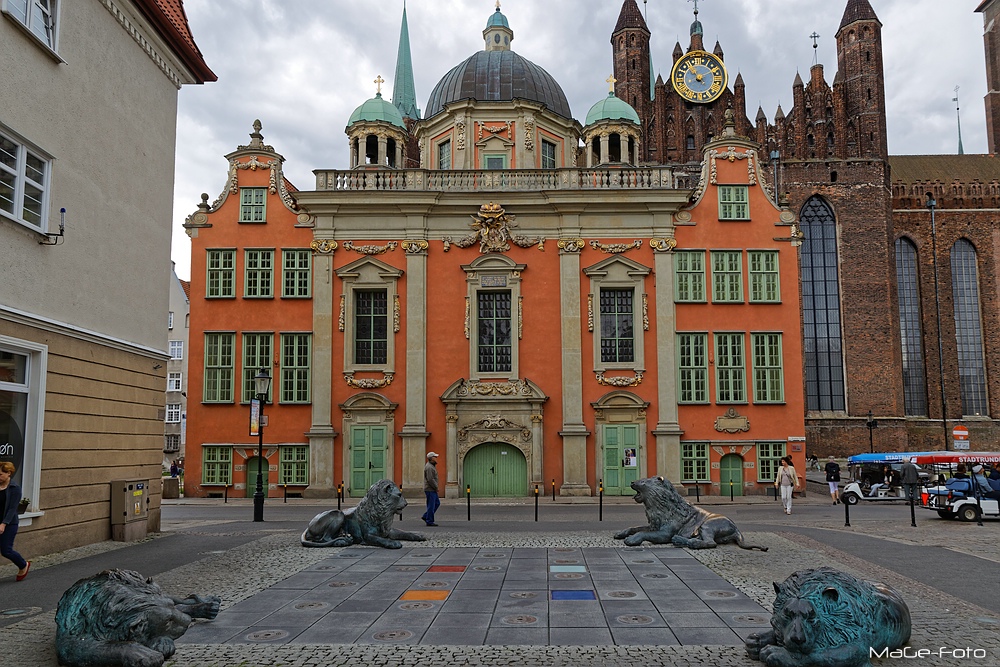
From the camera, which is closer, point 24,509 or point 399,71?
point 24,509

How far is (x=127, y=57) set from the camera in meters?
17.9

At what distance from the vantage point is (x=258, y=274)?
34062mm

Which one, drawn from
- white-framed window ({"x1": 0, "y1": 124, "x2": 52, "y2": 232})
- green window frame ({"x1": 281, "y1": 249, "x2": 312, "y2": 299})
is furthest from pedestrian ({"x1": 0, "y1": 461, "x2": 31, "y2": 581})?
green window frame ({"x1": 281, "y1": 249, "x2": 312, "y2": 299})

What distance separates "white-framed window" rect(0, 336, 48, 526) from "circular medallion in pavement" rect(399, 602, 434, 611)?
7.54 meters

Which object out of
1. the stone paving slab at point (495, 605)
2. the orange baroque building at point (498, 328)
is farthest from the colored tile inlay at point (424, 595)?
the orange baroque building at point (498, 328)

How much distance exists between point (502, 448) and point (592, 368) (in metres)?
4.90

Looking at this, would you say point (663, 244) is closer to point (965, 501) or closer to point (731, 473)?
point (731, 473)

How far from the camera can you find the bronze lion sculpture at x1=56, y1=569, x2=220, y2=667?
7520 mm

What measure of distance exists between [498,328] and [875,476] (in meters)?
21.3

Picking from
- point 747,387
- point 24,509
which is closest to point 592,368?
point 747,387

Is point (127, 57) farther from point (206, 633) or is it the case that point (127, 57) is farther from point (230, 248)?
point (230, 248)

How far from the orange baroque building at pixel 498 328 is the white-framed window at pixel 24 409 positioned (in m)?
18.5

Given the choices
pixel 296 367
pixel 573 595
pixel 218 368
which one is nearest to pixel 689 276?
pixel 296 367

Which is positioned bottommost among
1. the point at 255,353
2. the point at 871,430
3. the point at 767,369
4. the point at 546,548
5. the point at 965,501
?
the point at 546,548
